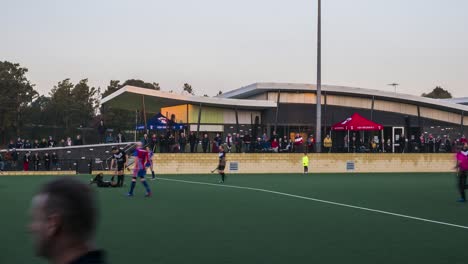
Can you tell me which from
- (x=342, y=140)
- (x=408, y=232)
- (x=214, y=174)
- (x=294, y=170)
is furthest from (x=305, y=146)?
(x=408, y=232)

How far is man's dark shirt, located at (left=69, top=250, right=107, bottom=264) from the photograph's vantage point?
8.13ft

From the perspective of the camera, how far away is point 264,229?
13133 mm

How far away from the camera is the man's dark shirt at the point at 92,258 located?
248cm

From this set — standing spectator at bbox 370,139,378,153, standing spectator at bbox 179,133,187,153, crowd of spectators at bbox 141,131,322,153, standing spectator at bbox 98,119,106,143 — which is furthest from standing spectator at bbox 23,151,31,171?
standing spectator at bbox 370,139,378,153

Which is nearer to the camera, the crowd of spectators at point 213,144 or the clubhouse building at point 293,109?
the crowd of spectators at point 213,144

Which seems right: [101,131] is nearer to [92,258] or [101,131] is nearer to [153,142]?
[153,142]

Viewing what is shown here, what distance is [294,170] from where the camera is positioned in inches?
1565

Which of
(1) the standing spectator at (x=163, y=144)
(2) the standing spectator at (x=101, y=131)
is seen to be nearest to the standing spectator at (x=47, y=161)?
(2) the standing spectator at (x=101, y=131)

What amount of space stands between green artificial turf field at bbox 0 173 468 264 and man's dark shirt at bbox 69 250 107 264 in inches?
282

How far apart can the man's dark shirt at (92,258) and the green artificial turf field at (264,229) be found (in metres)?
7.16

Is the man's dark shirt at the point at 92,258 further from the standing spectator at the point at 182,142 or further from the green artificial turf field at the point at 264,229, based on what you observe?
the standing spectator at the point at 182,142

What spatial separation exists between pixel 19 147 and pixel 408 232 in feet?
107

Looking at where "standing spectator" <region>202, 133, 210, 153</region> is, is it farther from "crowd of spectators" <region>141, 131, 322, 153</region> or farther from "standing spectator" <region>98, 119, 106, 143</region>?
"standing spectator" <region>98, 119, 106, 143</region>

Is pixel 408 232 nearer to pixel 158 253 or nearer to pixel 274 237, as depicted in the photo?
pixel 274 237
